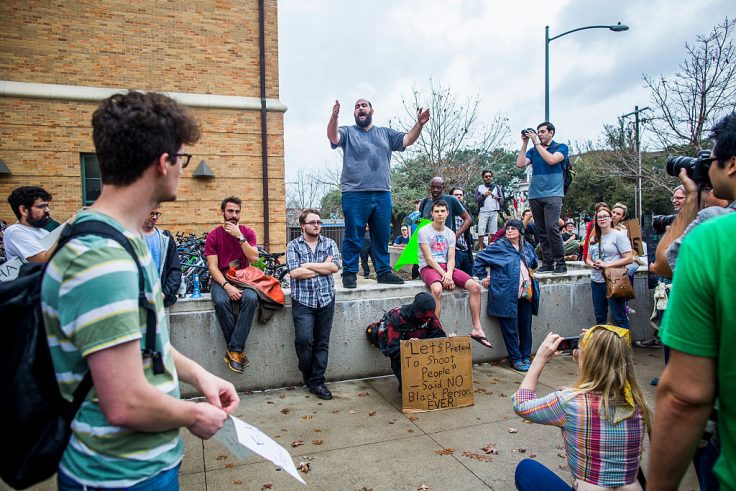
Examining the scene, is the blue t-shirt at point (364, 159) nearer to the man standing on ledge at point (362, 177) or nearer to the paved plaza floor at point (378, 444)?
the man standing on ledge at point (362, 177)

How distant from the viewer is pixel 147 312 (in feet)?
5.00

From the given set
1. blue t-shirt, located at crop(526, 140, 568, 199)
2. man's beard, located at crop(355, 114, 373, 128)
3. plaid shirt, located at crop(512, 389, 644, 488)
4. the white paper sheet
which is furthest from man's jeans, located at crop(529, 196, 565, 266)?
the white paper sheet

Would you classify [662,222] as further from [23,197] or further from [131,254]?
[23,197]

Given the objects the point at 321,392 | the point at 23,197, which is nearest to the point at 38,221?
the point at 23,197

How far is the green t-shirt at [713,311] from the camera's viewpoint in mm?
1290

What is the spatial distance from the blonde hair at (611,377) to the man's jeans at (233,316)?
3.73m

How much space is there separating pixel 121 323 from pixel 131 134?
0.55 m

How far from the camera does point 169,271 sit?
5.04 metres

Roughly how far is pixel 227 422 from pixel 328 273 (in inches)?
151

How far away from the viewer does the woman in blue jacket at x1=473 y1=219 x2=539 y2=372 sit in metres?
6.61

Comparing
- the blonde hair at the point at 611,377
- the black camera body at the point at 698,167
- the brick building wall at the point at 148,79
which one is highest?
the brick building wall at the point at 148,79

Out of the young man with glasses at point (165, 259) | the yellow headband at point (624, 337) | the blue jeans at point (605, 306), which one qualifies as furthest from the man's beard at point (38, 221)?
the blue jeans at point (605, 306)

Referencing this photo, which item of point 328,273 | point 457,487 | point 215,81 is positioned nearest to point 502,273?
point 328,273

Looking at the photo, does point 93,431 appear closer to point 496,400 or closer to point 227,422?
point 227,422
